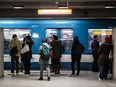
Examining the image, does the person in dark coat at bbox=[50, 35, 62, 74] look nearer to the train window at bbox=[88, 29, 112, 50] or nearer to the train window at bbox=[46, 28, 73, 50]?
the train window at bbox=[46, 28, 73, 50]

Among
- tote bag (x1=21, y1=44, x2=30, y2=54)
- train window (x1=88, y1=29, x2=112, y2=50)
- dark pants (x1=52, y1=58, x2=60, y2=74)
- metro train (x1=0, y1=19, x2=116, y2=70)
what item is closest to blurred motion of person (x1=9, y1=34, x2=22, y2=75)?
tote bag (x1=21, y1=44, x2=30, y2=54)

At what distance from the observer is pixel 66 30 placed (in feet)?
56.0

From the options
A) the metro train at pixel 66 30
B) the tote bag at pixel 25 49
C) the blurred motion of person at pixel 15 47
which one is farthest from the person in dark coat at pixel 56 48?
the metro train at pixel 66 30

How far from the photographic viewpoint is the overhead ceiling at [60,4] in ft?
53.8

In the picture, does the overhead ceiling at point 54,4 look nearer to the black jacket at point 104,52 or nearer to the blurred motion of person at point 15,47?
the blurred motion of person at point 15,47

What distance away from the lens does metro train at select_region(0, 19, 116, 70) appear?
17000 millimetres

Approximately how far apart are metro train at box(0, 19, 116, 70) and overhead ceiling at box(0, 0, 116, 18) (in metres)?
0.73

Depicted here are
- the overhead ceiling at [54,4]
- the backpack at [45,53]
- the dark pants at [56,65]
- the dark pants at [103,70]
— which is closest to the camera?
the backpack at [45,53]

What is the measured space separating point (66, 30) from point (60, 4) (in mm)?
1349

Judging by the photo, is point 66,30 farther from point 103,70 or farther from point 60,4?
point 103,70

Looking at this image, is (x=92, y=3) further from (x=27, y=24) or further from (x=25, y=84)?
(x=25, y=84)

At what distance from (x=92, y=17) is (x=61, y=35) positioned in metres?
1.85

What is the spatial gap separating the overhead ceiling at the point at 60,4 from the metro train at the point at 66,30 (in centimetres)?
73

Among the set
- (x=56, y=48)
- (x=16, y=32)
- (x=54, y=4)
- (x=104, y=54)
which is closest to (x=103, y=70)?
(x=104, y=54)
